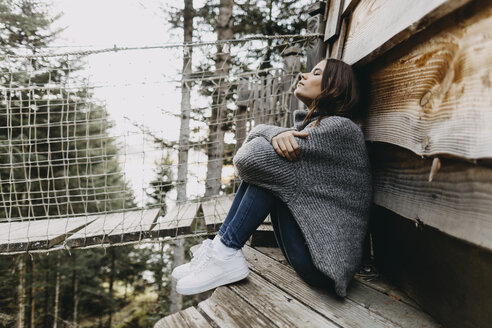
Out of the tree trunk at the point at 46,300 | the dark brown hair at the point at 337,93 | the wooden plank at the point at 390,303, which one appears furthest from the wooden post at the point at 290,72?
the tree trunk at the point at 46,300

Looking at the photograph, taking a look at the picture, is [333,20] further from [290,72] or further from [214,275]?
[214,275]

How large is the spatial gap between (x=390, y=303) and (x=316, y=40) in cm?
146

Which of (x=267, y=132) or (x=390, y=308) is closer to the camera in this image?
(x=390, y=308)

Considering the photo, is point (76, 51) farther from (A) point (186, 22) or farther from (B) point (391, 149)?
(A) point (186, 22)

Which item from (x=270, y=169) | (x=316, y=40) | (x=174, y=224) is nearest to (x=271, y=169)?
(x=270, y=169)

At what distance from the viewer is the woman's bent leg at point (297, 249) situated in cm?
97

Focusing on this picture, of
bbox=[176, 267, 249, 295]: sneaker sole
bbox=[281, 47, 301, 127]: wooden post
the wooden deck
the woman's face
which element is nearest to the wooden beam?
the wooden deck

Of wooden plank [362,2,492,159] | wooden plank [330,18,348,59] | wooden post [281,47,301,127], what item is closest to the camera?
wooden plank [362,2,492,159]

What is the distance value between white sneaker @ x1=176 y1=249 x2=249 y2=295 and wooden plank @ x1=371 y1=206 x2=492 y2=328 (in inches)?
24.4

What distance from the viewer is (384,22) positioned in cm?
98

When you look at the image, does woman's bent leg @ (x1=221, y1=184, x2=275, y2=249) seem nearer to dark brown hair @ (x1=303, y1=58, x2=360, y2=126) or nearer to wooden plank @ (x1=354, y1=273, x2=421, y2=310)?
dark brown hair @ (x1=303, y1=58, x2=360, y2=126)

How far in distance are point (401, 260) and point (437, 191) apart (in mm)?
426

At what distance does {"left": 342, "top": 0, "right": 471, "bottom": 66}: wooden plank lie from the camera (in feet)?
2.30

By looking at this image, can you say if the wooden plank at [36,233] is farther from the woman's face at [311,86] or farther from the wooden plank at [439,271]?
the wooden plank at [439,271]
